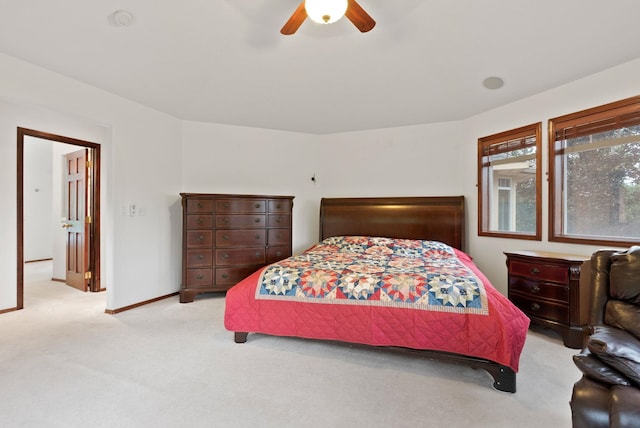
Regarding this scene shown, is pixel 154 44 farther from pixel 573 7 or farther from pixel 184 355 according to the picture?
pixel 573 7

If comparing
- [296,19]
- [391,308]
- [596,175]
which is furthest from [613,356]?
[596,175]

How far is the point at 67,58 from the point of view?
2.74m

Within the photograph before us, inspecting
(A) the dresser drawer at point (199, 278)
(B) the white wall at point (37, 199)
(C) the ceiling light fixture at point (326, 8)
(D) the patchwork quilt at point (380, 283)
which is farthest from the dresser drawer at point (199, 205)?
(B) the white wall at point (37, 199)

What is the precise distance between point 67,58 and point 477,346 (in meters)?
4.15

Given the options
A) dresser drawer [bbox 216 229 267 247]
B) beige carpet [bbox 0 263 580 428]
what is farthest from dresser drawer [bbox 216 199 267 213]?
beige carpet [bbox 0 263 580 428]

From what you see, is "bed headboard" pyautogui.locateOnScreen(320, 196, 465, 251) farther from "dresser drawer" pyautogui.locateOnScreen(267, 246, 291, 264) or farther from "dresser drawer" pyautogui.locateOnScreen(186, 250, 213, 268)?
"dresser drawer" pyautogui.locateOnScreen(186, 250, 213, 268)

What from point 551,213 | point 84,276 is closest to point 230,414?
point 551,213

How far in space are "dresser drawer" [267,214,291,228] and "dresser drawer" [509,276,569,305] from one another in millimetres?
2787

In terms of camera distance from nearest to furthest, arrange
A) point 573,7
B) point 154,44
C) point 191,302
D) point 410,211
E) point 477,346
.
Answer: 1. point 477,346
2. point 573,7
3. point 154,44
4. point 191,302
5. point 410,211

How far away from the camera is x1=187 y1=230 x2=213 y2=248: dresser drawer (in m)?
3.89

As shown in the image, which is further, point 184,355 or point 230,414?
point 184,355

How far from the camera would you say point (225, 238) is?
4.00 m

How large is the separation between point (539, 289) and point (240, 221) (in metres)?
3.43

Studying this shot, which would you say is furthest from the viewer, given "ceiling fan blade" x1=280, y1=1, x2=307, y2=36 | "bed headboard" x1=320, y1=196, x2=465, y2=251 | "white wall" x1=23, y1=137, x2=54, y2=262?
"white wall" x1=23, y1=137, x2=54, y2=262
